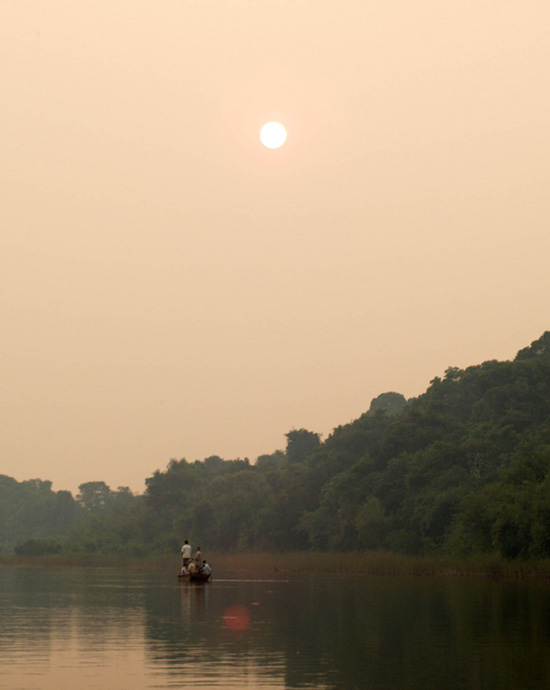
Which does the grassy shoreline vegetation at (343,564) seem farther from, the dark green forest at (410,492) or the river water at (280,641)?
the river water at (280,641)

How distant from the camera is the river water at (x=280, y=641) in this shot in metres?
15.8

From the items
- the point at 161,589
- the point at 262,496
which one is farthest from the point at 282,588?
the point at 262,496

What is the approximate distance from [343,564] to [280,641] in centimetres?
4933

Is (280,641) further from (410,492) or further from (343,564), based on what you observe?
(410,492)

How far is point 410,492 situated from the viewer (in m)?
79.5

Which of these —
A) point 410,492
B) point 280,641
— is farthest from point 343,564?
point 280,641

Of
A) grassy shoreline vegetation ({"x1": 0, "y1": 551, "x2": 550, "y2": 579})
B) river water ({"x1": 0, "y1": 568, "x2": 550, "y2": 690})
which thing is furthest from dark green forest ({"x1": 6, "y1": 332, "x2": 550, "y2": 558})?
river water ({"x1": 0, "y1": 568, "x2": 550, "y2": 690})

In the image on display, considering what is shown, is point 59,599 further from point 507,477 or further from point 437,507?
point 437,507

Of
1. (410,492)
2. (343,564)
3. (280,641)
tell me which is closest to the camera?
(280,641)

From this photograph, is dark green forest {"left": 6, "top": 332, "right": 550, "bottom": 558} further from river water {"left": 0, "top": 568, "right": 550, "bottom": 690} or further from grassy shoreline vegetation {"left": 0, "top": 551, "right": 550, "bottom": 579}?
river water {"left": 0, "top": 568, "right": 550, "bottom": 690}

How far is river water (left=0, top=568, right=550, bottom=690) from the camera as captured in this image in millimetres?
15836

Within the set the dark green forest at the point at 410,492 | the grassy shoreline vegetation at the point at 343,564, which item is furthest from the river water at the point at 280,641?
the dark green forest at the point at 410,492

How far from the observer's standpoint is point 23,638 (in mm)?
22172

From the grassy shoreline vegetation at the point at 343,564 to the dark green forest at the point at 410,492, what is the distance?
1.85 m
